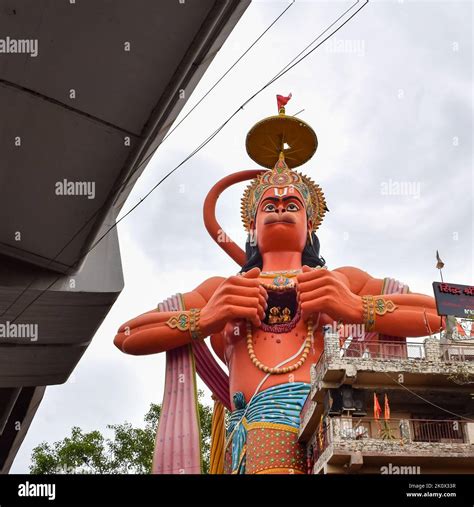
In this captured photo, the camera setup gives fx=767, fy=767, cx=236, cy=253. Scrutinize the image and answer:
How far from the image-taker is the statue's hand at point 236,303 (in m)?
14.1

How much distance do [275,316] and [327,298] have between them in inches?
52.5

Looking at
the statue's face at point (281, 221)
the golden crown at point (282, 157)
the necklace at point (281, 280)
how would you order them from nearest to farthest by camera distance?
the necklace at point (281, 280) < the statue's face at point (281, 221) < the golden crown at point (282, 157)

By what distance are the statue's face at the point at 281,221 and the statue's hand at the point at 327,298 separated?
4.42ft

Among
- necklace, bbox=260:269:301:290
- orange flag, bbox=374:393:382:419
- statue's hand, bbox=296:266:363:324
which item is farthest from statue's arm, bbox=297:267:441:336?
orange flag, bbox=374:393:382:419

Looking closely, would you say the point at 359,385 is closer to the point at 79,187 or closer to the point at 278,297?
the point at 278,297

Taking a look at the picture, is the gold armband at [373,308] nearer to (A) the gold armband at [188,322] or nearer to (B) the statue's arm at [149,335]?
(A) the gold armband at [188,322]

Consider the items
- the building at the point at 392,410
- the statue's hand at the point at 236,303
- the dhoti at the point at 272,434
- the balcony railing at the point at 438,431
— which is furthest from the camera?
the statue's hand at the point at 236,303

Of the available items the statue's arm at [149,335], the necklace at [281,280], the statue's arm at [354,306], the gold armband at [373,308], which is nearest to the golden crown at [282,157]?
the necklace at [281,280]

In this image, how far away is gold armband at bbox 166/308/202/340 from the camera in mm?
14727

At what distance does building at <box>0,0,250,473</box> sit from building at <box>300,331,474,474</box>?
4.99m

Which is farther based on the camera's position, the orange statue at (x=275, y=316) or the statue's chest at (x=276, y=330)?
the statue's chest at (x=276, y=330)

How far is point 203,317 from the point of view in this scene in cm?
1468

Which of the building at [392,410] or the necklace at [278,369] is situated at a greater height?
the necklace at [278,369]
